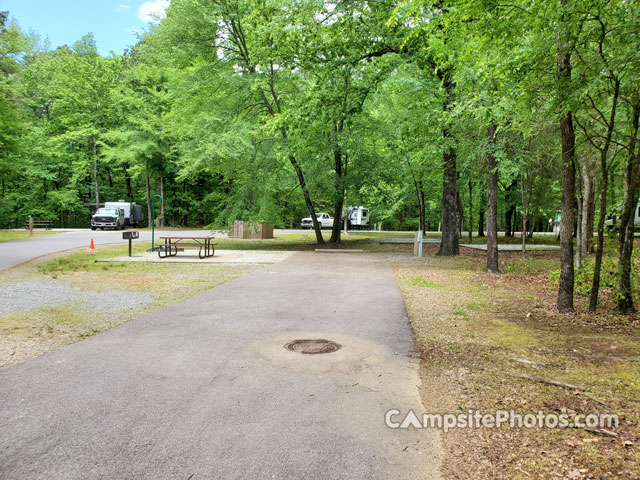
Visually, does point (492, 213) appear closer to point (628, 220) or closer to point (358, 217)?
point (628, 220)

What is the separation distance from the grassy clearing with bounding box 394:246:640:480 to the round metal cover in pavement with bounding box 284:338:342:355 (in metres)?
1.04

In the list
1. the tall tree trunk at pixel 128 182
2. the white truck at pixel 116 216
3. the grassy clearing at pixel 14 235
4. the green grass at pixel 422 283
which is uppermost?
the tall tree trunk at pixel 128 182

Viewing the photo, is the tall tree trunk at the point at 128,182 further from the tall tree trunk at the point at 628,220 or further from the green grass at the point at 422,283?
the tall tree trunk at the point at 628,220

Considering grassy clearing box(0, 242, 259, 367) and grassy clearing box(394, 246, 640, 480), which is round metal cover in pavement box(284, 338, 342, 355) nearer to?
grassy clearing box(394, 246, 640, 480)

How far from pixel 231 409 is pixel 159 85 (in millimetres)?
43267

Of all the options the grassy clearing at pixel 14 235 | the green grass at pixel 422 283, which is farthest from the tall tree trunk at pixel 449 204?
the grassy clearing at pixel 14 235

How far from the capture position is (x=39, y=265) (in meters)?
13.6

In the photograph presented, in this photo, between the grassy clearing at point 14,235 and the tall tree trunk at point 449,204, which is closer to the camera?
the tall tree trunk at point 449,204

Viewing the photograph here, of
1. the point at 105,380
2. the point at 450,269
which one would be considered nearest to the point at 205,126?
the point at 450,269

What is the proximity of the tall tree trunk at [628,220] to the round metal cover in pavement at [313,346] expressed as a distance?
16.3 ft

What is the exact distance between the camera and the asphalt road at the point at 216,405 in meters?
2.76

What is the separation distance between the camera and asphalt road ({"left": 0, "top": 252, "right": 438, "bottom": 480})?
276 centimetres

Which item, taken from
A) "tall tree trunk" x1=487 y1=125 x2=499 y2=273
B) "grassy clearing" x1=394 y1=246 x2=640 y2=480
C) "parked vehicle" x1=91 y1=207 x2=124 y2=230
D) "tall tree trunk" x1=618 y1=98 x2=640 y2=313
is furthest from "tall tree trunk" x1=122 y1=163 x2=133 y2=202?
"tall tree trunk" x1=618 y1=98 x2=640 y2=313
